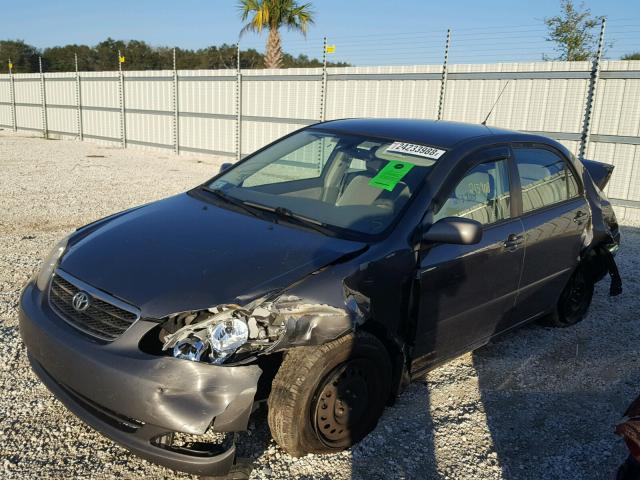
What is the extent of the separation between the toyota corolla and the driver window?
0.01 meters

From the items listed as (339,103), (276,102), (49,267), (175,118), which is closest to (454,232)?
(49,267)

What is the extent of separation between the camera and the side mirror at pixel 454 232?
9.45 ft

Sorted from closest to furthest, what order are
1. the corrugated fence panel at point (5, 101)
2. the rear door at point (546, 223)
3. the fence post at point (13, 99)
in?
the rear door at point (546, 223), the fence post at point (13, 99), the corrugated fence panel at point (5, 101)

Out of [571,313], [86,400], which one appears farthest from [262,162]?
[571,313]

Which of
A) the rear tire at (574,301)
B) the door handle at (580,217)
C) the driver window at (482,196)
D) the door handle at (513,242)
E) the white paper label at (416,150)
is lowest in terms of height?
the rear tire at (574,301)

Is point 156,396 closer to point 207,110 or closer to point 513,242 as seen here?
point 513,242

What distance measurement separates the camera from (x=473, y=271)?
3.27 meters

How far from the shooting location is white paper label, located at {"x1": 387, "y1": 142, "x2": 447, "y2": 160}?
3.36 meters

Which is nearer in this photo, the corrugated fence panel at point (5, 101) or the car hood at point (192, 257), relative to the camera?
the car hood at point (192, 257)

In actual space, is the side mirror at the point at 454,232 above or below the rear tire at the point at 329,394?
above

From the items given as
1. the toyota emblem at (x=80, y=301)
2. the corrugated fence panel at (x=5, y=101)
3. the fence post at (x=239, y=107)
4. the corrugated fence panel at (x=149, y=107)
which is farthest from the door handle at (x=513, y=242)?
the corrugated fence panel at (x=5, y=101)

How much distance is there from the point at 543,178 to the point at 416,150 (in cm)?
121

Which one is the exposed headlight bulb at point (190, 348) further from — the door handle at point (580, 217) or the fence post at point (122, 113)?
the fence post at point (122, 113)

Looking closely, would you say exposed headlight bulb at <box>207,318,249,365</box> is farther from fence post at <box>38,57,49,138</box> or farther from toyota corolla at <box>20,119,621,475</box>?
fence post at <box>38,57,49,138</box>
